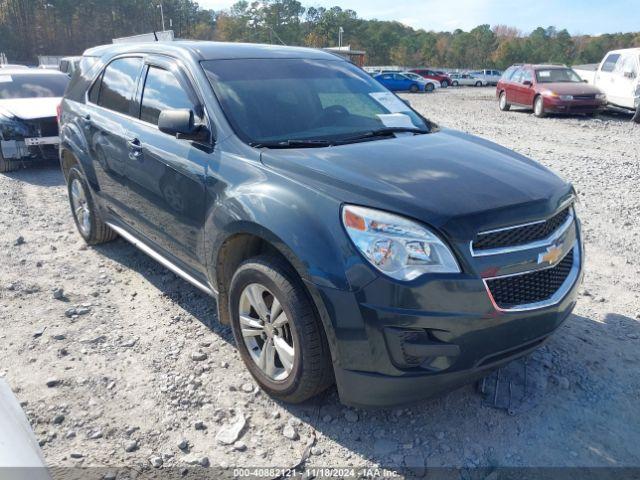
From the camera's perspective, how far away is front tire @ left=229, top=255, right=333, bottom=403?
251cm

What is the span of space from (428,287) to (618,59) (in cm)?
1673

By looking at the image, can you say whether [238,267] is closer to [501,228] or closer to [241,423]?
[241,423]

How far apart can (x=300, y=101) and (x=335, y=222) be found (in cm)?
139

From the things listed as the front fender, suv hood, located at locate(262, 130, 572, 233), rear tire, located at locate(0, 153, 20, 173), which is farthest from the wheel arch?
rear tire, located at locate(0, 153, 20, 173)

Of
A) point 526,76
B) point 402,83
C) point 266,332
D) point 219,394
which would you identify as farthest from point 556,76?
point 402,83

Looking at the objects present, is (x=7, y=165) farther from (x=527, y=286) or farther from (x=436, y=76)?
(x=436, y=76)

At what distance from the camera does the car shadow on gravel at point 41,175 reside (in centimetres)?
802

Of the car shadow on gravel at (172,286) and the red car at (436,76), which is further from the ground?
the red car at (436,76)

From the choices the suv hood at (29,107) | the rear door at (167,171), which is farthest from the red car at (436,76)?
the rear door at (167,171)

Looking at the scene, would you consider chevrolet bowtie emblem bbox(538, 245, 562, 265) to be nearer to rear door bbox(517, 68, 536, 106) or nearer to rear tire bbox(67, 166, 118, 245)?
rear tire bbox(67, 166, 118, 245)

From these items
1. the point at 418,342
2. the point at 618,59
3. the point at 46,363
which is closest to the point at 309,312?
the point at 418,342

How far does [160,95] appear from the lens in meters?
3.64

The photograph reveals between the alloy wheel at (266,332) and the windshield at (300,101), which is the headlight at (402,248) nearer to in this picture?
the alloy wheel at (266,332)

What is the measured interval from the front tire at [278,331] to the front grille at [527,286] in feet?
2.70
